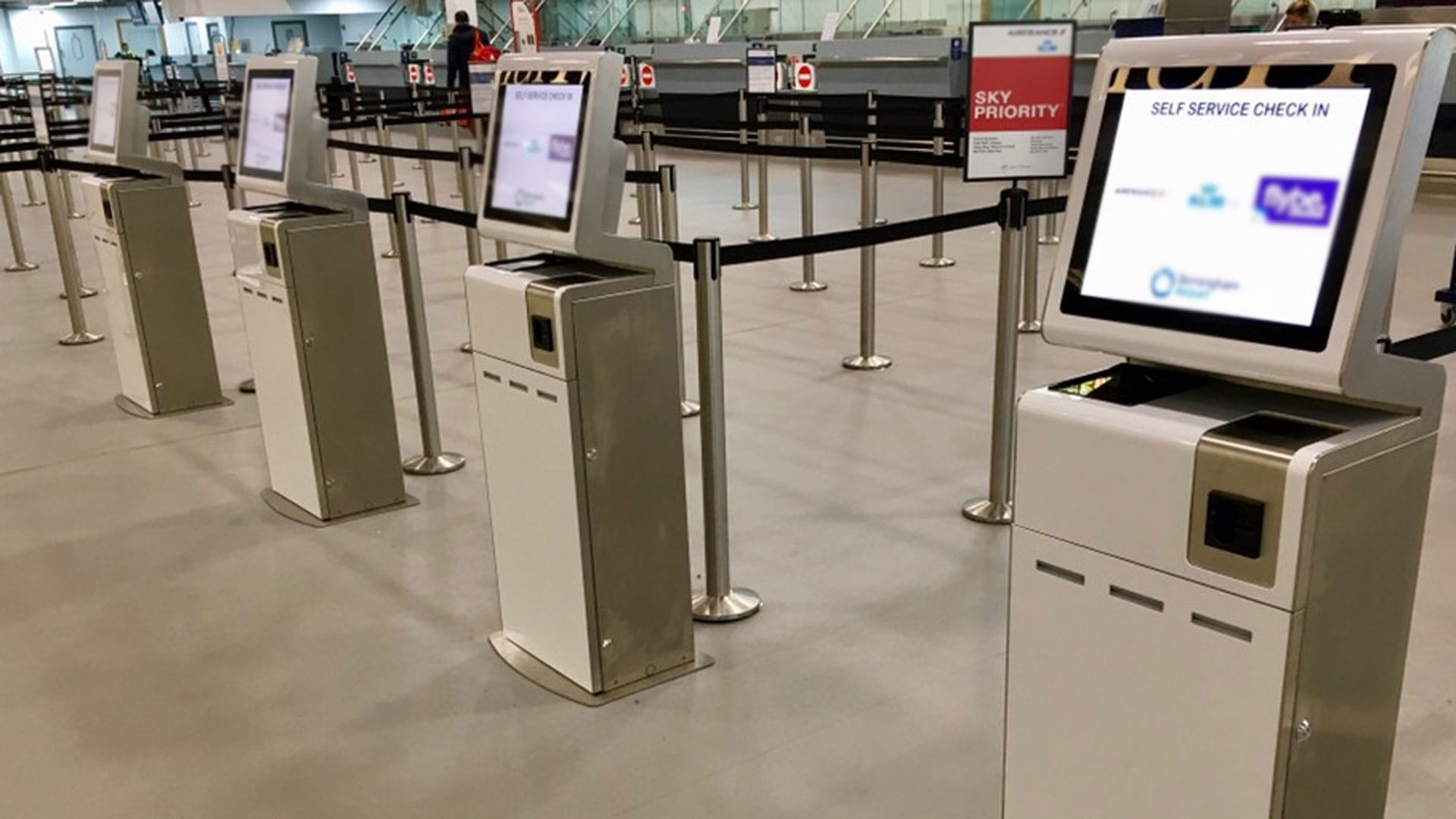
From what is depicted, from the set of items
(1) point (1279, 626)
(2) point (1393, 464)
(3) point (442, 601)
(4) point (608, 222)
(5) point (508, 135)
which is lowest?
(3) point (442, 601)

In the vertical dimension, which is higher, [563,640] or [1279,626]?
[1279,626]

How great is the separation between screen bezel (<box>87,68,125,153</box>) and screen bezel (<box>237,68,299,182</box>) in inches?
51.3

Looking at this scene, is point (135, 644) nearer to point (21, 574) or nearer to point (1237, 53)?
point (21, 574)

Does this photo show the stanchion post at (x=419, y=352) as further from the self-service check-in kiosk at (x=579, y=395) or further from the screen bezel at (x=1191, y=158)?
the screen bezel at (x=1191, y=158)

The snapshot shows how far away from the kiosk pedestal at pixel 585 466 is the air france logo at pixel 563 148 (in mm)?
307

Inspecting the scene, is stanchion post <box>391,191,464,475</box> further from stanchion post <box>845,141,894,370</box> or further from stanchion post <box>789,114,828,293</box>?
stanchion post <box>789,114,828,293</box>

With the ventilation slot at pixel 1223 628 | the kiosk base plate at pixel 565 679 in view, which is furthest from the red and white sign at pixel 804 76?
the ventilation slot at pixel 1223 628

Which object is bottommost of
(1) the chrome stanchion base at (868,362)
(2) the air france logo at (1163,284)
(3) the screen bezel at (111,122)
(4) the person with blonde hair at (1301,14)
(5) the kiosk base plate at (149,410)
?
(5) the kiosk base plate at (149,410)

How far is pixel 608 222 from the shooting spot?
10.4ft

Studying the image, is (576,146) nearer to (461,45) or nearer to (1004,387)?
(1004,387)

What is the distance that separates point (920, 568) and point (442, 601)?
1.56 meters

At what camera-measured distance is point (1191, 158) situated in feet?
5.98

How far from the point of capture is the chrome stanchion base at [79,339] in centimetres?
760

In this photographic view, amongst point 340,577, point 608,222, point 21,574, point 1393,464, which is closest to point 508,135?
point 608,222
